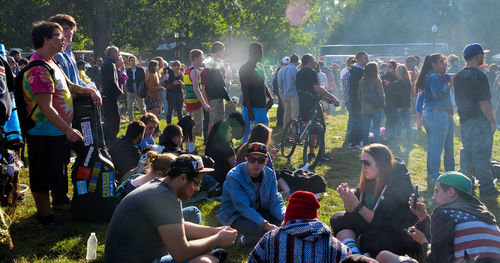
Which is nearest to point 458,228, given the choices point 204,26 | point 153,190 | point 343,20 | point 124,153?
point 153,190

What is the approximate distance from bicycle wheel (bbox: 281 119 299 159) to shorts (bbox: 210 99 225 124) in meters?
1.41

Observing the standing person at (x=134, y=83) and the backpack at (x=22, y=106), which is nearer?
the backpack at (x=22, y=106)

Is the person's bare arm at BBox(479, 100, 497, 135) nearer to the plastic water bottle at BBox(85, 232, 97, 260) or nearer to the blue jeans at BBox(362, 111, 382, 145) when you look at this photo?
the blue jeans at BBox(362, 111, 382, 145)

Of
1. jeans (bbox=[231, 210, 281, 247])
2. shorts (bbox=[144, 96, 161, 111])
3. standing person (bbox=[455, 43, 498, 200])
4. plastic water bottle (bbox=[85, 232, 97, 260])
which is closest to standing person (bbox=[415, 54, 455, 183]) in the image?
standing person (bbox=[455, 43, 498, 200])

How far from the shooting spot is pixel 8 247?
4.57 m

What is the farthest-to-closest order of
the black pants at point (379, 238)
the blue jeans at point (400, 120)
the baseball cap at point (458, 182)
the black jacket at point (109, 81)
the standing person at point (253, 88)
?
1. the blue jeans at point (400, 120)
2. the black jacket at point (109, 81)
3. the standing person at point (253, 88)
4. the black pants at point (379, 238)
5. the baseball cap at point (458, 182)

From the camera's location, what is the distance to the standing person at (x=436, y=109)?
691 centimetres

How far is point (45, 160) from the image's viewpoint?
4.79 metres

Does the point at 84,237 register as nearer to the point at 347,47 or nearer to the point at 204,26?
the point at 204,26

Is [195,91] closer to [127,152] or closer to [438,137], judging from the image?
[127,152]

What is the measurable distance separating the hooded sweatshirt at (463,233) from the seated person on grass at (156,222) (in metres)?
1.78

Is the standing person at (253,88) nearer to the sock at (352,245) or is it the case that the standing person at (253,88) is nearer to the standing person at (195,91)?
the standing person at (195,91)

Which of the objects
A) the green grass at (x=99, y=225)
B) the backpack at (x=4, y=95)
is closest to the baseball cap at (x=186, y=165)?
the green grass at (x=99, y=225)

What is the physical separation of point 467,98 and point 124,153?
187 inches
